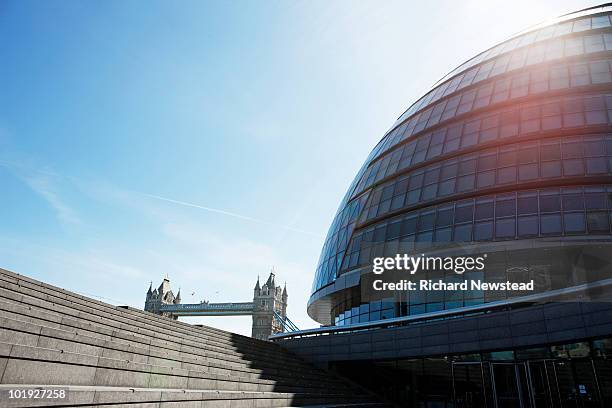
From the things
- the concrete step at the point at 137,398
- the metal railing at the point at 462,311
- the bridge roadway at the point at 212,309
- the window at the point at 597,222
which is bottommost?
the concrete step at the point at 137,398

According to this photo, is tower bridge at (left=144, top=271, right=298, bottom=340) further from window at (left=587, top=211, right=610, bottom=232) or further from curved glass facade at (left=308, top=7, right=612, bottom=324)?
window at (left=587, top=211, right=610, bottom=232)

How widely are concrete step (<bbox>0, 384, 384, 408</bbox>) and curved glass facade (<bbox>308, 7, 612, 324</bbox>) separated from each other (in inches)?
484

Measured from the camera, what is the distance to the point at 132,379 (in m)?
9.79

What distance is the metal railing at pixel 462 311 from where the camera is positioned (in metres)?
14.7

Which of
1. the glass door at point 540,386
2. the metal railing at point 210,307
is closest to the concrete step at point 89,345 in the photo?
the glass door at point 540,386

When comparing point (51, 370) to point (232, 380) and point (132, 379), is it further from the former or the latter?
point (232, 380)

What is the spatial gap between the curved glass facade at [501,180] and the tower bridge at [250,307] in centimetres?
8320

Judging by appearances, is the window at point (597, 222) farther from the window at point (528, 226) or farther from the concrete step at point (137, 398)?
the concrete step at point (137, 398)

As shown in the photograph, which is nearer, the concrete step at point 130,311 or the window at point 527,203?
the concrete step at point 130,311

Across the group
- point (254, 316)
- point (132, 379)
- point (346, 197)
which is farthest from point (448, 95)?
point (254, 316)

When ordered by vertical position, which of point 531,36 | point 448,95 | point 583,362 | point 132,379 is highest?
point 531,36

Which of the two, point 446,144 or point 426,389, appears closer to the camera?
point 426,389

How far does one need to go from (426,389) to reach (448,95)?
73.5ft

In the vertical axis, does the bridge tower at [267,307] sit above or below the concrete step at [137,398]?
above
